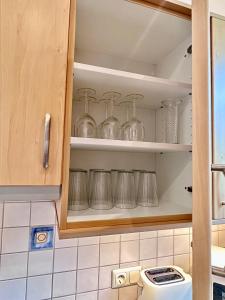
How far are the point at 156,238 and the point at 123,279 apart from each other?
0.83 ft

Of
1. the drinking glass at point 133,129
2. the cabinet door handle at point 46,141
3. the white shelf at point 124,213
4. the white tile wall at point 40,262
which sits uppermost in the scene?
the drinking glass at point 133,129

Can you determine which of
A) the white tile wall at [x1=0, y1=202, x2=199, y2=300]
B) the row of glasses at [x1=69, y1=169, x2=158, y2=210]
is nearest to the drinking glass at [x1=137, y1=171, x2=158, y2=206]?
the row of glasses at [x1=69, y1=169, x2=158, y2=210]

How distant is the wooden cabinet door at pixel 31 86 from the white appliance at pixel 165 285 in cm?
65

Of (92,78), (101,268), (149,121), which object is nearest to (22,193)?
(92,78)

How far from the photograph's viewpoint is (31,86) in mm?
602

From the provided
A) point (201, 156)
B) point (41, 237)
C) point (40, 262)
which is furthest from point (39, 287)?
point (201, 156)

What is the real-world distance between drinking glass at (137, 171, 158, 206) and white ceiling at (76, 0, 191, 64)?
597mm

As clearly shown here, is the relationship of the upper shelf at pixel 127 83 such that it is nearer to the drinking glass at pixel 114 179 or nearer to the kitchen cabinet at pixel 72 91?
the kitchen cabinet at pixel 72 91

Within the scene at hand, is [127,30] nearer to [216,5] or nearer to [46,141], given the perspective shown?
[216,5]

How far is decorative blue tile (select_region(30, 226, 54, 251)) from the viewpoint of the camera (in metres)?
0.90

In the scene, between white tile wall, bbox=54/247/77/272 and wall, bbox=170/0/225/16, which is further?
white tile wall, bbox=54/247/77/272

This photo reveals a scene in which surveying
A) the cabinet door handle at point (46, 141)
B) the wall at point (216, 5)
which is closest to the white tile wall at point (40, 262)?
the cabinet door handle at point (46, 141)

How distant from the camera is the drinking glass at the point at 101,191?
0.88 m

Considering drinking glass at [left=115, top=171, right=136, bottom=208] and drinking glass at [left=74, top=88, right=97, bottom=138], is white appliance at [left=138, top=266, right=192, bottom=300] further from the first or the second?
drinking glass at [left=74, top=88, right=97, bottom=138]
